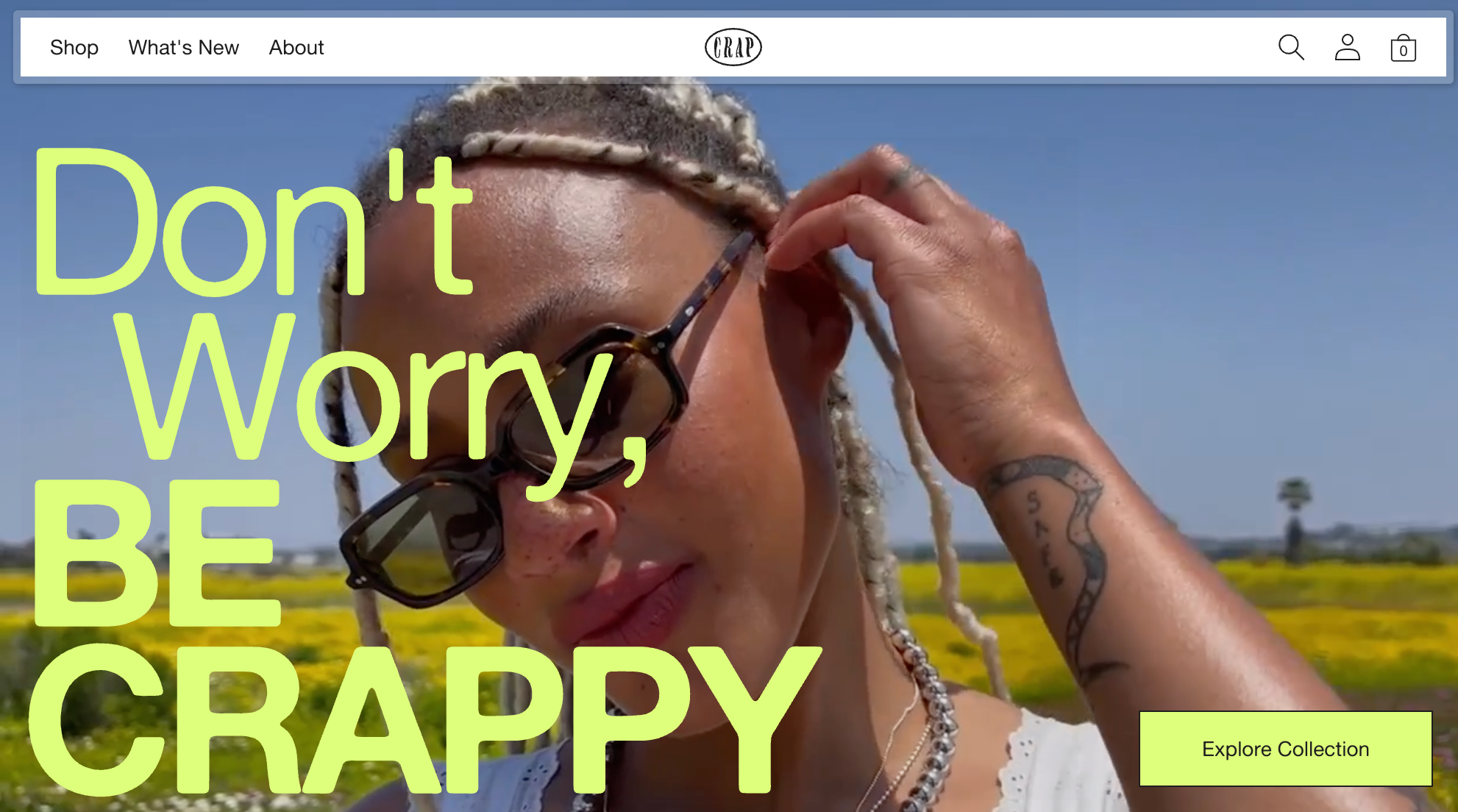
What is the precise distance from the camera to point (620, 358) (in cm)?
125

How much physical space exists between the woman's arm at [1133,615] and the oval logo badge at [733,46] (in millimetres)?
1063

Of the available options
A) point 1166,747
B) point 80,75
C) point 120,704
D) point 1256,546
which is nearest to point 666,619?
point 1166,747

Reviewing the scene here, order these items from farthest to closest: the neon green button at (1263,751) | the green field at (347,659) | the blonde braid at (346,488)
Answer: the green field at (347,659) → the blonde braid at (346,488) → the neon green button at (1263,751)

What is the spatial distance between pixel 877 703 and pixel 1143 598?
605 mm

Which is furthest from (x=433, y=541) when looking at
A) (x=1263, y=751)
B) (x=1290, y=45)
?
(x=1290, y=45)

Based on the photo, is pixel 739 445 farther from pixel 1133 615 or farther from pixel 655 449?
pixel 1133 615

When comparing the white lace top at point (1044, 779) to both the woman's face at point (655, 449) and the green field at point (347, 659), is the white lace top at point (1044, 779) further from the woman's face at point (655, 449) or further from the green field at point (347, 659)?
the green field at point (347, 659)

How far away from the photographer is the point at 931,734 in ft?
5.13

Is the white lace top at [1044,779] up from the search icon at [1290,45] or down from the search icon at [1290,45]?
down

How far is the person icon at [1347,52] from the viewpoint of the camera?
6.37 feet

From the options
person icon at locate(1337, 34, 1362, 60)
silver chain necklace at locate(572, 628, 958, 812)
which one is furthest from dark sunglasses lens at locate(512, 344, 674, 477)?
person icon at locate(1337, 34, 1362, 60)

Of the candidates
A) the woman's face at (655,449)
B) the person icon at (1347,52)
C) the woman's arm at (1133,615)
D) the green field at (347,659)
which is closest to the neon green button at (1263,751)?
the woman's arm at (1133,615)

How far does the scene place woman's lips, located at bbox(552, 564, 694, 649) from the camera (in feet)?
4.15

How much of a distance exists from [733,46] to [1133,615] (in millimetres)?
1302
